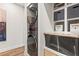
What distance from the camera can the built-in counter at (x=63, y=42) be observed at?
3.71ft

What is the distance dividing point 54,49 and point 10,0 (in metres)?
0.83

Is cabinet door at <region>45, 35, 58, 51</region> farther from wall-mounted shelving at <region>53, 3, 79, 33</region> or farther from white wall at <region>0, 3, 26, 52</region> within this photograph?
white wall at <region>0, 3, 26, 52</region>

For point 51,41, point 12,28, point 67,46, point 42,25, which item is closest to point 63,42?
point 67,46

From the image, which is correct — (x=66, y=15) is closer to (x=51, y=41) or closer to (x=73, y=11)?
(x=73, y=11)

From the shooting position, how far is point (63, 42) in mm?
1283

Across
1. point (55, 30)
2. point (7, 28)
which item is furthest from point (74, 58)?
point (7, 28)

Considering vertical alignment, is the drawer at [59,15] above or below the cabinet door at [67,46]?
above

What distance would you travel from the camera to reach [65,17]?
4.97ft

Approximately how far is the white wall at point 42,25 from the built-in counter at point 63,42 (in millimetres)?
72

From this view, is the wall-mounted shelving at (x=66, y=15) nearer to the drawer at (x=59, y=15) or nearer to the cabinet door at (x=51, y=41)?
the drawer at (x=59, y=15)

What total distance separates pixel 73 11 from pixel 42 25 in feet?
1.53

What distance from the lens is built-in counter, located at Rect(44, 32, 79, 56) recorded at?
3.71 feet

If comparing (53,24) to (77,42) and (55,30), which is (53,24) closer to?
(55,30)

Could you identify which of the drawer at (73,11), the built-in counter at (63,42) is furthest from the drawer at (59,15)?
the built-in counter at (63,42)
